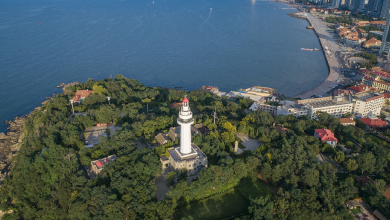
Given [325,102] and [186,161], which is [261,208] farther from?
[325,102]

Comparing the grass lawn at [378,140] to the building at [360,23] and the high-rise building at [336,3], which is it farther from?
the high-rise building at [336,3]

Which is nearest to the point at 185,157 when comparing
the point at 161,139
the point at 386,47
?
the point at 161,139

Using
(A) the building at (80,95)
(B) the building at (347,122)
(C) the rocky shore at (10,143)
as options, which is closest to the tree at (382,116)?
(B) the building at (347,122)

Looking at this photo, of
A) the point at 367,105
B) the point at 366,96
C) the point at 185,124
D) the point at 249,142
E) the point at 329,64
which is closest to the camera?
the point at 185,124

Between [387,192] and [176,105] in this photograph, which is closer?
[387,192]

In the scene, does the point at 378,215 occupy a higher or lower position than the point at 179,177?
lower

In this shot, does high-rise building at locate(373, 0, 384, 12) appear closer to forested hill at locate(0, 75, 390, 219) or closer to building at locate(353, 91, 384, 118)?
building at locate(353, 91, 384, 118)

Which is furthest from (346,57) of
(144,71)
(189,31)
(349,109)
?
(144,71)
